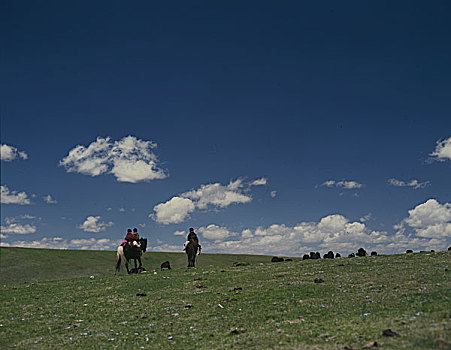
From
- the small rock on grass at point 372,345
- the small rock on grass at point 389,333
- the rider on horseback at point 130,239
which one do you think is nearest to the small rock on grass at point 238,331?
the small rock on grass at point 372,345

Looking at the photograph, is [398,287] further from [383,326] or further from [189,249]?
[189,249]

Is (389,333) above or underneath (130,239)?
underneath

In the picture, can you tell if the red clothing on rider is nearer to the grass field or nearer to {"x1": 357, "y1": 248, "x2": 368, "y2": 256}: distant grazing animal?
the grass field

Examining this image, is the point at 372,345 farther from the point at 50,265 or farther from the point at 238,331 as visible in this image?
the point at 50,265

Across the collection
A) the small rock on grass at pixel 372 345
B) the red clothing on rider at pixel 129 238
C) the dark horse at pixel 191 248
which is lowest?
the small rock on grass at pixel 372 345

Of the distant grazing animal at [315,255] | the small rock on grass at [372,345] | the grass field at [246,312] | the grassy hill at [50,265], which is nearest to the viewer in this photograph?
the small rock on grass at [372,345]

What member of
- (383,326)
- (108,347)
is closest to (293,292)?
(383,326)

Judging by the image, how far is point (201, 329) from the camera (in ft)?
38.4

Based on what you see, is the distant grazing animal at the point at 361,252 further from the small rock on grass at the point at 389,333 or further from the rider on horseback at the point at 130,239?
the small rock on grass at the point at 389,333

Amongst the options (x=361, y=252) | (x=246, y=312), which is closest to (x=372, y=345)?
(x=246, y=312)

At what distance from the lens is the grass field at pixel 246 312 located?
30.8 ft

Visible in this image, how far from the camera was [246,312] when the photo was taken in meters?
13.3

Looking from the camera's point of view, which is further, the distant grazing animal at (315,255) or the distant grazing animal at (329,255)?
the distant grazing animal at (315,255)

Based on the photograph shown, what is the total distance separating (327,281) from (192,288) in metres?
7.06
